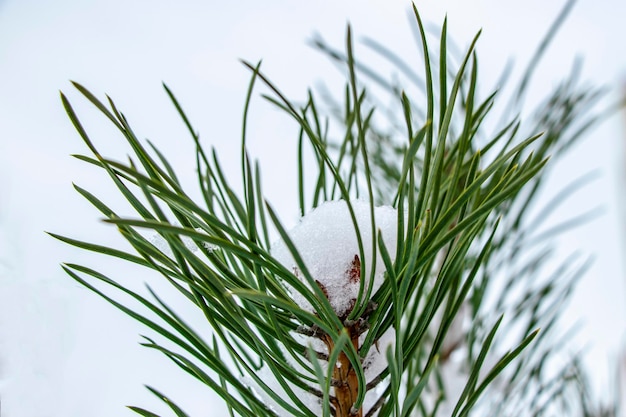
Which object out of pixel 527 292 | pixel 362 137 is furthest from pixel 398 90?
pixel 362 137

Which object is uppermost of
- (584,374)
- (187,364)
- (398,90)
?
(398,90)

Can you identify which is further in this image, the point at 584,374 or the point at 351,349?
the point at 584,374

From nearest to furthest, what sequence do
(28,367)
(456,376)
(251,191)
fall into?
(251,191) < (28,367) < (456,376)

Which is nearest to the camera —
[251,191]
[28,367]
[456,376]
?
[251,191]

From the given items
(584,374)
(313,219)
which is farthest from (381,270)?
(584,374)

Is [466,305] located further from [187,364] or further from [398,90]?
[187,364]

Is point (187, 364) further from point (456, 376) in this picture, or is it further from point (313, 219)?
point (456, 376)

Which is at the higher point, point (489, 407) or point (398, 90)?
point (398, 90)
